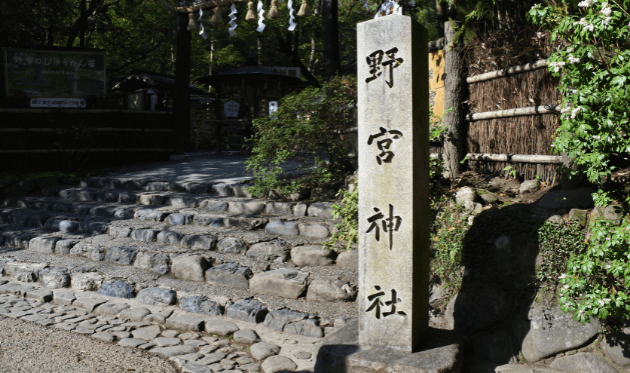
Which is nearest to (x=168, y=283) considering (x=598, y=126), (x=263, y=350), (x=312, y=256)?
(x=312, y=256)

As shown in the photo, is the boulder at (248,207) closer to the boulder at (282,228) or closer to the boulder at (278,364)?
the boulder at (282,228)

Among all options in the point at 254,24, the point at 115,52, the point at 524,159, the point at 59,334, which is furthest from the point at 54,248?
the point at 254,24

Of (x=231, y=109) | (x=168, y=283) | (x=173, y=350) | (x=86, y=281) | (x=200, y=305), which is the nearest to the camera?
(x=173, y=350)

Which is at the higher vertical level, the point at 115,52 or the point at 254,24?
the point at 254,24

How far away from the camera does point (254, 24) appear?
79.8ft

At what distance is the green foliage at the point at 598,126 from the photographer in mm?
3369

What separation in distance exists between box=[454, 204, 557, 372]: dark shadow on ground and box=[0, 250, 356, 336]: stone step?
1097mm

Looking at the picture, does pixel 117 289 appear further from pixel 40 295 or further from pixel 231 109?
pixel 231 109

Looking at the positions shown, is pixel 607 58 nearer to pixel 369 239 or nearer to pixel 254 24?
pixel 369 239

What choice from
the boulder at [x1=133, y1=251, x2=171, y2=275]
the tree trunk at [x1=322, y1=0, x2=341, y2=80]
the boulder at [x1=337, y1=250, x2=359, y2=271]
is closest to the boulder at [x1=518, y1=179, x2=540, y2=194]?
the boulder at [x1=337, y1=250, x2=359, y2=271]

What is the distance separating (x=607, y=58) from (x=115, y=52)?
1905 cm

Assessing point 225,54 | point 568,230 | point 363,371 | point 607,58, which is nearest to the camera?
point 363,371

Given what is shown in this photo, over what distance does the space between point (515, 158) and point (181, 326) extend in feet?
12.9

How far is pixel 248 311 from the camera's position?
488 cm
